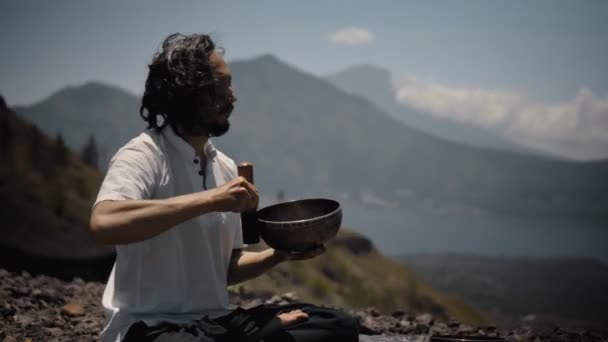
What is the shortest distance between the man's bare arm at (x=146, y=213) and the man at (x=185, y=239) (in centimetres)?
5

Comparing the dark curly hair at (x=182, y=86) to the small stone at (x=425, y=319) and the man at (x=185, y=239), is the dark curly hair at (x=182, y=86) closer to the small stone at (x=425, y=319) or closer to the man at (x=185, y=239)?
the man at (x=185, y=239)

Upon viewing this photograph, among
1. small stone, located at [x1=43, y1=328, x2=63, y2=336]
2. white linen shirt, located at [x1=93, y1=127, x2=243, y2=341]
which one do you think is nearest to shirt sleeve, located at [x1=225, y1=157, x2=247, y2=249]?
white linen shirt, located at [x1=93, y1=127, x2=243, y2=341]

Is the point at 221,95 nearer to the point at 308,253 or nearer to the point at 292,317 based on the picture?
the point at 308,253

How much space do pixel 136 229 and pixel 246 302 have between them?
18.3 ft

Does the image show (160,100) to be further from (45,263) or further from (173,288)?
(45,263)

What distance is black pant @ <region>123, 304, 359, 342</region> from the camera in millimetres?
3268

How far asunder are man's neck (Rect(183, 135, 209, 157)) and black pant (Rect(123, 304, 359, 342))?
0.97m

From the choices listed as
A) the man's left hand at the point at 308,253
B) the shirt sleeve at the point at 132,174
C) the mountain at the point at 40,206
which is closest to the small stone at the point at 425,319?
the man's left hand at the point at 308,253

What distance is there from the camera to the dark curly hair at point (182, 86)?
343 centimetres

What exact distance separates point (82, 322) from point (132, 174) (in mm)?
4421

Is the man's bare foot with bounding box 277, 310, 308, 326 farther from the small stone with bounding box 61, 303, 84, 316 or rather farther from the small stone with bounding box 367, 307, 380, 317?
the small stone with bounding box 367, 307, 380, 317

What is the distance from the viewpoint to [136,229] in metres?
2.96

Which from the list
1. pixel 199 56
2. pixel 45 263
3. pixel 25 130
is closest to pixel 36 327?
pixel 45 263

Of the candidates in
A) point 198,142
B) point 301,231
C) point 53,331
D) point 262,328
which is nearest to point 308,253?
point 301,231
